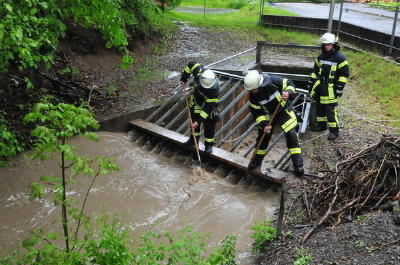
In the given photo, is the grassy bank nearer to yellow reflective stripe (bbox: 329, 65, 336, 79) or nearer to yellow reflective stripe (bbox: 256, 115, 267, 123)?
yellow reflective stripe (bbox: 329, 65, 336, 79)

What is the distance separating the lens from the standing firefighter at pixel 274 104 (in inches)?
234

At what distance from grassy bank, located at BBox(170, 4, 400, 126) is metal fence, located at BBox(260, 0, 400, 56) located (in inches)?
18.3

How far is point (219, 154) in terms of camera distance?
7258 mm

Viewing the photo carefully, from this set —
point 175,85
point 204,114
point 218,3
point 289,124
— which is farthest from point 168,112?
point 218,3

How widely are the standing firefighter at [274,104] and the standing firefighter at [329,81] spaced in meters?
1.28

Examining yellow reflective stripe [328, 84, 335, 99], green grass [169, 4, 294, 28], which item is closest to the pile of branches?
yellow reflective stripe [328, 84, 335, 99]

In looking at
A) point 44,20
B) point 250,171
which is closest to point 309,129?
point 250,171

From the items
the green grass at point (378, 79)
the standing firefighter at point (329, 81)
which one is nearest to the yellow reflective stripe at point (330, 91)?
the standing firefighter at point (329, 81)

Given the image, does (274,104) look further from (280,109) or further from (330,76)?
(330,76)

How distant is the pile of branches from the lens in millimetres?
4598

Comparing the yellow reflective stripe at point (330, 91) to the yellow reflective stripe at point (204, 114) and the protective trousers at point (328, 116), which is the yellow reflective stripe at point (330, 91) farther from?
the yellow reflective stripe at point (204, 114)

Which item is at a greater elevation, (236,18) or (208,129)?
(236,18)

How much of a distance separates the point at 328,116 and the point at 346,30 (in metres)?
7.62

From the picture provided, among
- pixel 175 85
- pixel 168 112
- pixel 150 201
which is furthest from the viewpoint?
pixel 175 85
